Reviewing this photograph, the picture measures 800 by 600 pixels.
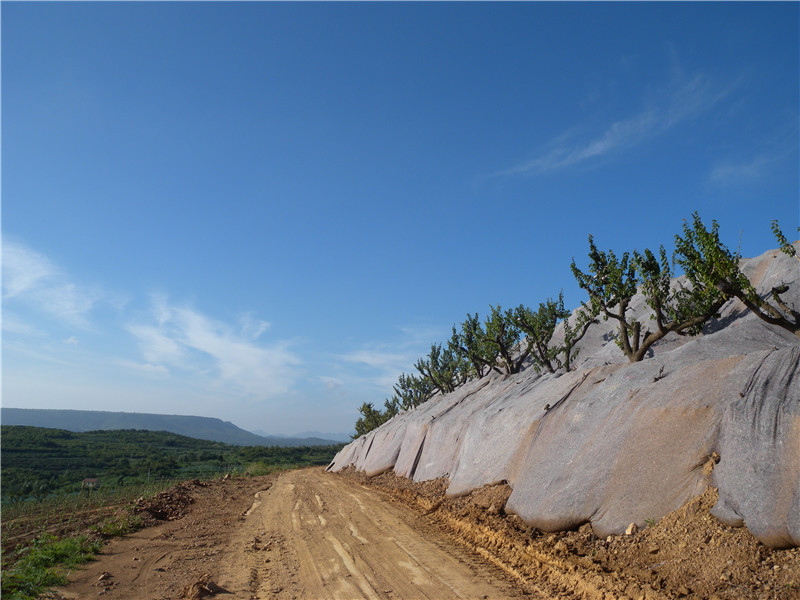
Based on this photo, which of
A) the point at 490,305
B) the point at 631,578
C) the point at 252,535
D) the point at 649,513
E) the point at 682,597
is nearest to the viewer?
the point at 682,597

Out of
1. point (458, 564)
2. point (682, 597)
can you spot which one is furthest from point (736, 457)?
point (458, 564)

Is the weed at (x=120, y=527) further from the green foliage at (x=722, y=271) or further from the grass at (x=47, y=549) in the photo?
the green foliage at (x=722, y=271)

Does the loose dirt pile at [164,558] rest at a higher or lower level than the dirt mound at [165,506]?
higher

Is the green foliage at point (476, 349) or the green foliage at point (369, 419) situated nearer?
the green foliage at point (476, 349)

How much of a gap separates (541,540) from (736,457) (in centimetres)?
384

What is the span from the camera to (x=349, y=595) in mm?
6680

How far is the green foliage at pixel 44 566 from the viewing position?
6.63 m

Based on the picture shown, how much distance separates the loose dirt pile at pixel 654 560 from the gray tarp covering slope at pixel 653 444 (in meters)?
0.26

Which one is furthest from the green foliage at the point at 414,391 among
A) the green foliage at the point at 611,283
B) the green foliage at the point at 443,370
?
the green foliage at the point at 611,283

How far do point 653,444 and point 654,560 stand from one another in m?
2.35

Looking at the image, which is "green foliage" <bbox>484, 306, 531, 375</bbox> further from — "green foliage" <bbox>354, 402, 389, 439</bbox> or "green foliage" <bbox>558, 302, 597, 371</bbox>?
"green foliage" <bbox>354, 402, 389, 439</bbox>

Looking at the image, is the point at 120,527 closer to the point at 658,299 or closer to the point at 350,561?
the point at 350,561

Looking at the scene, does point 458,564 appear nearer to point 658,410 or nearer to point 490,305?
point 658,410

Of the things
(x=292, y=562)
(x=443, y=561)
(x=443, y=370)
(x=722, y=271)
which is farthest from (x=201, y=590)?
(x=443, y=370)
